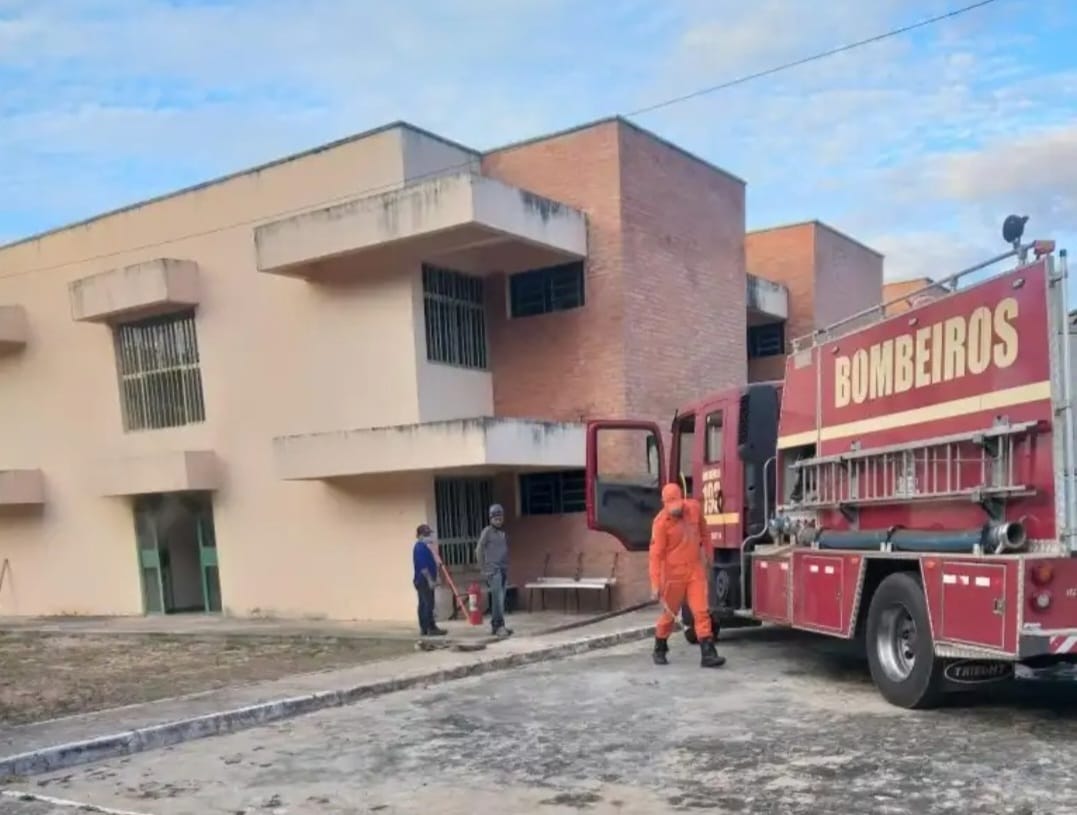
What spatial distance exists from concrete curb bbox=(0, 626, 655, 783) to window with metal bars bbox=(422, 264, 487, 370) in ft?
19.6

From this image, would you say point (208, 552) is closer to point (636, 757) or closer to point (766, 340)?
point (766, 340)

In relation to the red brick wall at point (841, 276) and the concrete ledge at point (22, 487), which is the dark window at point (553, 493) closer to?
the red brick wall at point (841, 276)

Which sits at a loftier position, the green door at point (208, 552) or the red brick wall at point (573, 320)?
the red brick wall at point (573, 320)

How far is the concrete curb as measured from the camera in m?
7.28

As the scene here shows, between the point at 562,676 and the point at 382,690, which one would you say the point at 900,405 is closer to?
the point at 562,676

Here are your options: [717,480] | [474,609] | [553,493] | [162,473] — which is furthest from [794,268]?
[162,473]

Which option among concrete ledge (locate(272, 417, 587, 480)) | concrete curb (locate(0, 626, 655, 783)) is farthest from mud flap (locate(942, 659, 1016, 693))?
concrete ledge (locate(272, 417, 587, 480))

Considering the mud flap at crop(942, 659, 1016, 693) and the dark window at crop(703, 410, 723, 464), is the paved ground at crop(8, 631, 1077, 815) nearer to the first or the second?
the mud flap at crop(942, 659, 1016, 693)

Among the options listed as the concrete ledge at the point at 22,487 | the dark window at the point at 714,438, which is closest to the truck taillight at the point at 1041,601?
the dark window at the point at 714,438

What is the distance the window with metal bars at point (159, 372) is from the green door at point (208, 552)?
5.75ft

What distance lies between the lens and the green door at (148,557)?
1969 centimetres

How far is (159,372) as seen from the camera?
19.0m

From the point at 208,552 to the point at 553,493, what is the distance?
6846 millimetres

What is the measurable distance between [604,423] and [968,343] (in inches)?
197
